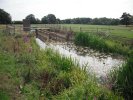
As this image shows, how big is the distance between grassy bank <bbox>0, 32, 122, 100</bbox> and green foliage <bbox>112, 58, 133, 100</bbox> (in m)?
0.58

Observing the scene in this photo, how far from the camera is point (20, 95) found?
830 centimetres

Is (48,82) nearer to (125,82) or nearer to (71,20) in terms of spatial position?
(125,82)

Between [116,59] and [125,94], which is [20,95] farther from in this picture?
[116,59]

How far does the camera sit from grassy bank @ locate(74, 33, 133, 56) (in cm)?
1934

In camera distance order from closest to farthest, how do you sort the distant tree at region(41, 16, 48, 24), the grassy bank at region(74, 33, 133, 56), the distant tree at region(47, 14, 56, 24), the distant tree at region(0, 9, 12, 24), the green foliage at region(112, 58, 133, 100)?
the green foliage at region(112, 58, 133, 100)
the grassy bank at region(74, 33, 133, 56)
the distant tree at region(0, 9, 12, 24)
the distant tree at region(41, 16, 48, 24)
the distant tree at region(47, 14, 56, 24)

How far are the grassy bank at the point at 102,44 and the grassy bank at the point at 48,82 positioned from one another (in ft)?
26.4

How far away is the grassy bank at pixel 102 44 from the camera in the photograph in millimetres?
19341

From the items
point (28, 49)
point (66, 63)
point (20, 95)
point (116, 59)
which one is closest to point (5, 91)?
point (20, 95)

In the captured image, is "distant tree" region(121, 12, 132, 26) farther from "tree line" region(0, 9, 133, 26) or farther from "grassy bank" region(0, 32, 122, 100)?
"grassy bank" region(0, 32, 122, 100)

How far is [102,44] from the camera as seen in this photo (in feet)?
69.5

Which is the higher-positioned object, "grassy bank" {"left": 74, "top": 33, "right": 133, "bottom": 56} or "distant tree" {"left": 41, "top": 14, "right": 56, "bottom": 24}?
"distant tree" {"left": 41, "top": 14, "right": 56, "bottom": 24}

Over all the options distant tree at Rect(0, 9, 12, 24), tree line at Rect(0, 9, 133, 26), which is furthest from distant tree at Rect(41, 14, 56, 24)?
distant tree at Rect(0, 9, 12, 24)

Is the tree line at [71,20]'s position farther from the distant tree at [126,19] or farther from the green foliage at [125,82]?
the green foliage at [125,82]

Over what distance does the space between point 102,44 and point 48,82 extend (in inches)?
492
